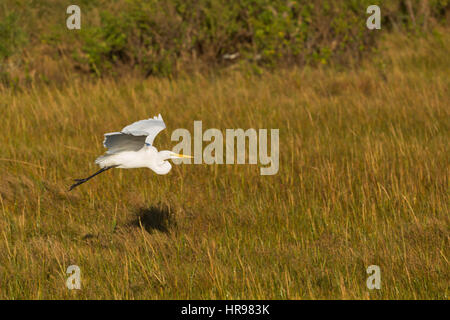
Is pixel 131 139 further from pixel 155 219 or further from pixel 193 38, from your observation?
pixel 193 38

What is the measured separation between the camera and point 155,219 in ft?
14.0

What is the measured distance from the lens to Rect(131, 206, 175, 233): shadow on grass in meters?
4.17

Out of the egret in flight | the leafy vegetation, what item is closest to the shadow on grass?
the egret in flight

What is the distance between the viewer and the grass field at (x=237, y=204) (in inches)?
133

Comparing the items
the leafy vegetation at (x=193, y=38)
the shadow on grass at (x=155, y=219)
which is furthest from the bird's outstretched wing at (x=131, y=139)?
the leafy vegetation at (x=193, y=38)

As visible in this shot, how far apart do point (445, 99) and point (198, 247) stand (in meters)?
4.31

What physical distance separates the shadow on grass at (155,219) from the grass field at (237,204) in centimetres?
1

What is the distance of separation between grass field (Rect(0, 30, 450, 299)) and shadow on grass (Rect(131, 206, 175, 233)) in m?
0.01

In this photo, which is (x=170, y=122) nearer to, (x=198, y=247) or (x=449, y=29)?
(x=198, y=247)

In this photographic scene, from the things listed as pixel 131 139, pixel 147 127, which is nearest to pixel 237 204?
pixel 147 127

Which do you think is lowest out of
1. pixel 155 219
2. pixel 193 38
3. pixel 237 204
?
pixel 155 219

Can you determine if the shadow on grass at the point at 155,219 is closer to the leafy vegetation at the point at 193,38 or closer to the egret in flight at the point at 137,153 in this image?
the egret in flight at the point at 137,153

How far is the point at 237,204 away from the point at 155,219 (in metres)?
0.61

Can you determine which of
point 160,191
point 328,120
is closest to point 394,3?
point 328,120
